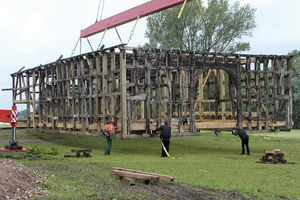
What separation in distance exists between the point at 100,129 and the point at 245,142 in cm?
764

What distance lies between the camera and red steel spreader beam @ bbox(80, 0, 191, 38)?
64.0ft

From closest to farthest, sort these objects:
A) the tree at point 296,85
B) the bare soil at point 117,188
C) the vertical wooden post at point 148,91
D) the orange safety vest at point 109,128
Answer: the bare soil at point 117,188, the orange safety vest at point 109,128, the vertical wooden post at point 148,91, the tree at point 296,85

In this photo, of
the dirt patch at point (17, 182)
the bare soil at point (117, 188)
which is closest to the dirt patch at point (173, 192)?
the bare soil at point (117, 188)

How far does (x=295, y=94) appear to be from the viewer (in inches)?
2030

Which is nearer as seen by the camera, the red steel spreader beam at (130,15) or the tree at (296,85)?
the red steel spreader beam at (130,15)

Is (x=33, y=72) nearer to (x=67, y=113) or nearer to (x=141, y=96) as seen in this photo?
(x=67, y=113)

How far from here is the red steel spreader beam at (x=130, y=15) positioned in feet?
64.0

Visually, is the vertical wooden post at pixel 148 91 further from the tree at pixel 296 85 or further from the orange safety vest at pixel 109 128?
the tree at pixel 296 85

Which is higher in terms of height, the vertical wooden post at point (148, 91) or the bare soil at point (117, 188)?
the vertical wooden post at point (148, 91)

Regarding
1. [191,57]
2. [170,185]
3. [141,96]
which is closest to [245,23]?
[191,57]

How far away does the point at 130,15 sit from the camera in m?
21.7

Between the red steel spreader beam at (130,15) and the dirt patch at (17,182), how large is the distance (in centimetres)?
1170

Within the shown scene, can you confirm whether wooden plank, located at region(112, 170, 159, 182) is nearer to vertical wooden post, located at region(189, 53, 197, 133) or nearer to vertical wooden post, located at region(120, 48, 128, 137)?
vertical wooden post, located at region(120, 48, 128, 137)

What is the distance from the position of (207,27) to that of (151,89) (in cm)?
1860
